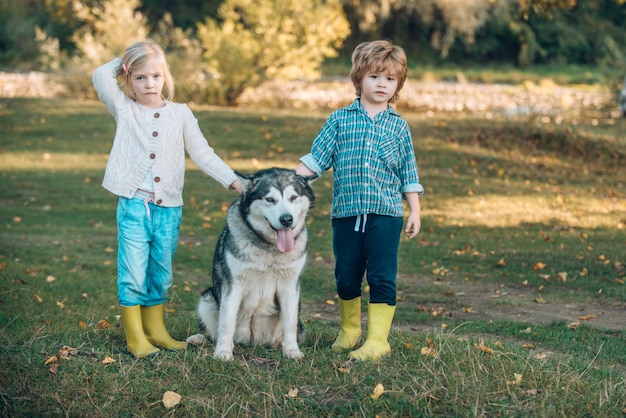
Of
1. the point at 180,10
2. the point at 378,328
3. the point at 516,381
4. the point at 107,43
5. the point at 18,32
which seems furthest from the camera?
the point at 180,10

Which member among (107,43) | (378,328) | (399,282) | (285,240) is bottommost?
(399,282)

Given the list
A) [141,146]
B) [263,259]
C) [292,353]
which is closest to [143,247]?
[141,146]

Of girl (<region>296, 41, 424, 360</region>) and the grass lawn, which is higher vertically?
girl (<region>296, 41, 424, 360</region>)

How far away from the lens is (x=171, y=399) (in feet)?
15.8

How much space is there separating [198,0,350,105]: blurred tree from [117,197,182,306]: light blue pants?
1738 cm

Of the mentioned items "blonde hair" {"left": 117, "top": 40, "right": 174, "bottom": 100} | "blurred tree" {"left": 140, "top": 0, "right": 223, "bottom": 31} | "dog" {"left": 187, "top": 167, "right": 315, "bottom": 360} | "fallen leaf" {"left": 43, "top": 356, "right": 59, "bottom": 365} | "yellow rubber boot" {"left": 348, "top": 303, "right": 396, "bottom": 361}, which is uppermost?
"blurred tree" {"left": 140, "top": 0, "right": 223, "bottom": 31}

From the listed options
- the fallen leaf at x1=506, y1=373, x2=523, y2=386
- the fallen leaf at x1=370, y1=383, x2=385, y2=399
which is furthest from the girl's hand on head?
the fallen leaf at x1=506, y1=373, x2=523, y2=386

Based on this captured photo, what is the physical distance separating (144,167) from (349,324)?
168cm

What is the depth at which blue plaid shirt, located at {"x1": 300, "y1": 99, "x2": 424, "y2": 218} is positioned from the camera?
5371 mm

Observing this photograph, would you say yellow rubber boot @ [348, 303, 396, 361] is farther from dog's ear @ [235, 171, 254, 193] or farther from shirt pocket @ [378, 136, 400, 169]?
dog's ear @ [235, 171, 254, 193]

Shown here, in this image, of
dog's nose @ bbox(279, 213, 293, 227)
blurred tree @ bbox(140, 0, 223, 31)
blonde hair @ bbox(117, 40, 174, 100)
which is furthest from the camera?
blurred tree @ bbox(140, 0, 223, 31)

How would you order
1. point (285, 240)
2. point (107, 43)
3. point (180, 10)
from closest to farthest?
point (285, 240)
point (107, 43)
point (180, 10)

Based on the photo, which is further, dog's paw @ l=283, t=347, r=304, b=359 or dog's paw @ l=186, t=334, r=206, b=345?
dog's paw @ l=186, t=334, r=206, b=345

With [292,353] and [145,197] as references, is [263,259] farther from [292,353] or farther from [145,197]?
[145,197]
